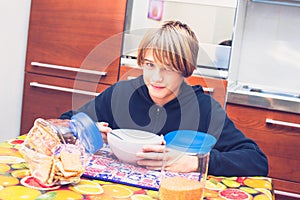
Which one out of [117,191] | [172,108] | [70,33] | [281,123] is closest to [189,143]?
[117,191]

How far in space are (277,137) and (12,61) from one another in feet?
5.13

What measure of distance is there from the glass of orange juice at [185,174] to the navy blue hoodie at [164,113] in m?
0.24

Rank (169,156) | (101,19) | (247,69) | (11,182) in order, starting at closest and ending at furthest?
(11,182) < (169,156) < (101,19) < (247,69)

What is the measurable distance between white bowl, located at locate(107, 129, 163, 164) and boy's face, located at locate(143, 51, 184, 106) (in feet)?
0.64

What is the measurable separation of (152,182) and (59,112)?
1694 mm

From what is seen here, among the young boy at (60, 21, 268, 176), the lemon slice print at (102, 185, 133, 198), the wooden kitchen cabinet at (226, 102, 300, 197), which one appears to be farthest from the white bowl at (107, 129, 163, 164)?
the wooden kitchen cabinet at (226, 102, 300, 197)

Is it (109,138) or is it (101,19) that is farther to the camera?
(101,19)

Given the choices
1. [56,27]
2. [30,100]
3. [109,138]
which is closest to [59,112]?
[30,100]

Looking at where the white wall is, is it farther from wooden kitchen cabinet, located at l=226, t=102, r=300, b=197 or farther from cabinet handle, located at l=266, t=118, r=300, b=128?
cabinet handle, located at l=266, t=118, r=300, b=128

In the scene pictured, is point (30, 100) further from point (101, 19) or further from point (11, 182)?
point (11, 182)

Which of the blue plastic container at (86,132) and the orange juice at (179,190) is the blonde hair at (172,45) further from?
the orange juice at (179,190)

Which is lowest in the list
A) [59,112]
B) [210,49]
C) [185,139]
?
[59,112]

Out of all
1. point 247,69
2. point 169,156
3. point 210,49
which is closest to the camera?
point 169,156

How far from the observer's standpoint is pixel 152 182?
3.34 feet
